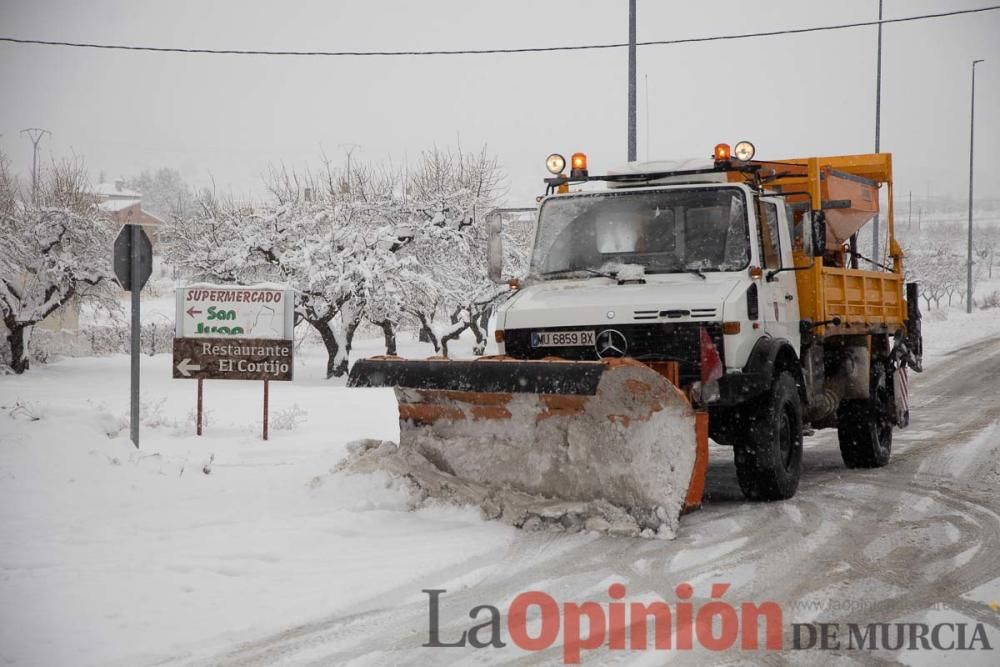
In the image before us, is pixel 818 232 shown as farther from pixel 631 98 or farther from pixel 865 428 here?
pixel 631 98

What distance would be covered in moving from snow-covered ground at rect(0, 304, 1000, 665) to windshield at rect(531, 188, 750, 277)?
6.32 feet

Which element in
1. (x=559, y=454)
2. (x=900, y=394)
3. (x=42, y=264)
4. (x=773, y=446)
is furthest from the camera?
(x=42, y=264)

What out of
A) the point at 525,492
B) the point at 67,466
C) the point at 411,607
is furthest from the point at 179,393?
the point at 411,607

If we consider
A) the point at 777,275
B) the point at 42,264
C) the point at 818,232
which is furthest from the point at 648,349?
the point at 42,264

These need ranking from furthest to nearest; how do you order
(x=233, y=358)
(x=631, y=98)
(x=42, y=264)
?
(x=42, y=264)
(x=631, y=98)
(x=233, y=358)

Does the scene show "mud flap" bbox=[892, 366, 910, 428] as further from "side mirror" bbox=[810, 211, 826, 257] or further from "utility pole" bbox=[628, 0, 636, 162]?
"utility pole" bbox=[628, 0, 636, 162]

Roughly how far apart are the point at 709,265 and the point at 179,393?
14.3m

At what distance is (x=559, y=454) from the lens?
6.39 m

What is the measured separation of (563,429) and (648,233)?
179 centimetres

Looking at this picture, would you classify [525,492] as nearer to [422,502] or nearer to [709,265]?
[422,502]

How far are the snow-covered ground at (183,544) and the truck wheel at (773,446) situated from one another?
21 cm

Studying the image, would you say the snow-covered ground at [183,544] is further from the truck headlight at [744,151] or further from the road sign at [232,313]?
the truck headlight at [744,151]

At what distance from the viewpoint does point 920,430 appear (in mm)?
12164

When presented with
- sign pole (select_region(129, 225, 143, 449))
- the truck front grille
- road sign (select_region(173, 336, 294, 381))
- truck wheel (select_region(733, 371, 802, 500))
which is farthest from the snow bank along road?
road sign (select_region(173, 336, 294, 381))
